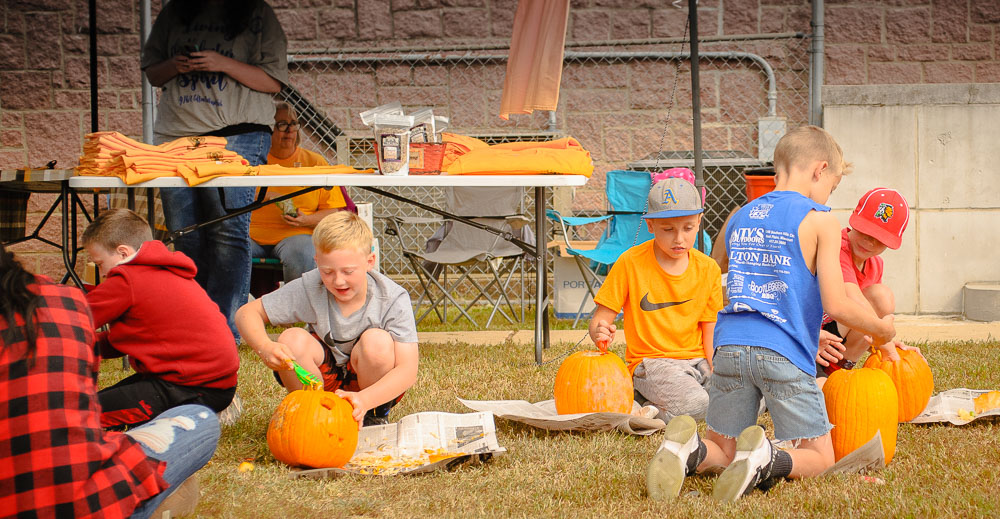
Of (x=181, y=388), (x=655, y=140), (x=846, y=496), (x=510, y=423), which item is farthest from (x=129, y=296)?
(x=655, y=140)

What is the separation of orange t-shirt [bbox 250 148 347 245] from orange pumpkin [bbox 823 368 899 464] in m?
3.95

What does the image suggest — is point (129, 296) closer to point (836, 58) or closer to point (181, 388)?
point (181, 388)

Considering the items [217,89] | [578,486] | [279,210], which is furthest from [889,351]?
[279,210]

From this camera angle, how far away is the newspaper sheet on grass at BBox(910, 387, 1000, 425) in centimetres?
353

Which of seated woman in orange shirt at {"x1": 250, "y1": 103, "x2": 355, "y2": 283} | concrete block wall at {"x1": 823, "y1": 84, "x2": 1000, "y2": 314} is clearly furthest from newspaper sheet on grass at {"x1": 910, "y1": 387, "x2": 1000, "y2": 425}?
seated woman in orange shirt at {"x1": 250, "y1": 103, "x2": 355, "y2": 283}

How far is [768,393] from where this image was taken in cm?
285

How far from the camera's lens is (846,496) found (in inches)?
→ 102

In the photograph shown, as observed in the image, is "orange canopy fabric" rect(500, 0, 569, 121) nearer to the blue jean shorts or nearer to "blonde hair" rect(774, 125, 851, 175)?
"blonde hair" rect(774, 125, 851, 175)

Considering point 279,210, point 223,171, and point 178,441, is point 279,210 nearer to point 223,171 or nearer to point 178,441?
point 223,171

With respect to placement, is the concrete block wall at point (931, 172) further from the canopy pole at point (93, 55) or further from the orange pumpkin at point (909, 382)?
the canopy pole at point (93, 55)

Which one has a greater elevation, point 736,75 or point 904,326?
point 736,75

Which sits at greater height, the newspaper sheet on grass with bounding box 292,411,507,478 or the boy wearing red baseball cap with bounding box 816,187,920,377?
the boy wearing red baseball cap with bounding box 816,187,920,377

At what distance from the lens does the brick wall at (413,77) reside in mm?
7969

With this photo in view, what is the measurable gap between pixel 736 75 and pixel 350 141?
3.45 metres
